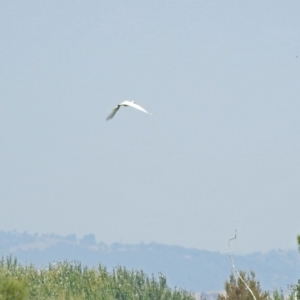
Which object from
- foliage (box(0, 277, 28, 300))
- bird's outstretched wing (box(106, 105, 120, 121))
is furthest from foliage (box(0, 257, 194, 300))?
bird's outstretched wing (box(106, 105, 120, 121))

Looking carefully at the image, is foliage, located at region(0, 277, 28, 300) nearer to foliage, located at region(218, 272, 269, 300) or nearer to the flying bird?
foliage, located at region(218, 272, 269, 300)

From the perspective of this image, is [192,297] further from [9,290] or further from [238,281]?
[9,290]

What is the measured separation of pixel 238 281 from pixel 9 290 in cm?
492

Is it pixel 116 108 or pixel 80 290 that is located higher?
pixel 116 108

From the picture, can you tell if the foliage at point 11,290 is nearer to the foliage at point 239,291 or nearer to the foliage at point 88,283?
the foliage at point 239,291

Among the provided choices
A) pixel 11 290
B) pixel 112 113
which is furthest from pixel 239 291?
pixel 112 113

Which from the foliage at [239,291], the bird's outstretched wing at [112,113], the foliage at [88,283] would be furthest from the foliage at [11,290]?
the foliage at [88,283]

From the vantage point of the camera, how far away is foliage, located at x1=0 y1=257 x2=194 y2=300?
2728cm

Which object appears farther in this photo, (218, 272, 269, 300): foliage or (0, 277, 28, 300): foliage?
(218, 272, 269, 300): foliage

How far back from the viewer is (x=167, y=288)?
2841 cm

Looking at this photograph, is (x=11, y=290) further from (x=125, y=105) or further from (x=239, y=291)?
(x=125, y=105)

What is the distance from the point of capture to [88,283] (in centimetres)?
2836

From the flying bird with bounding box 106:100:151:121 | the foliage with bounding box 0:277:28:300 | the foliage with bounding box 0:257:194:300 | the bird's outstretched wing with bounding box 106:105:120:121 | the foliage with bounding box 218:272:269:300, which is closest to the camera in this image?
the flying bird with bounding box 106:100:151:121

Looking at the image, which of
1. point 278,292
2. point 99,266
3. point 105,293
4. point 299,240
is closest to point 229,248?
point 299,240
